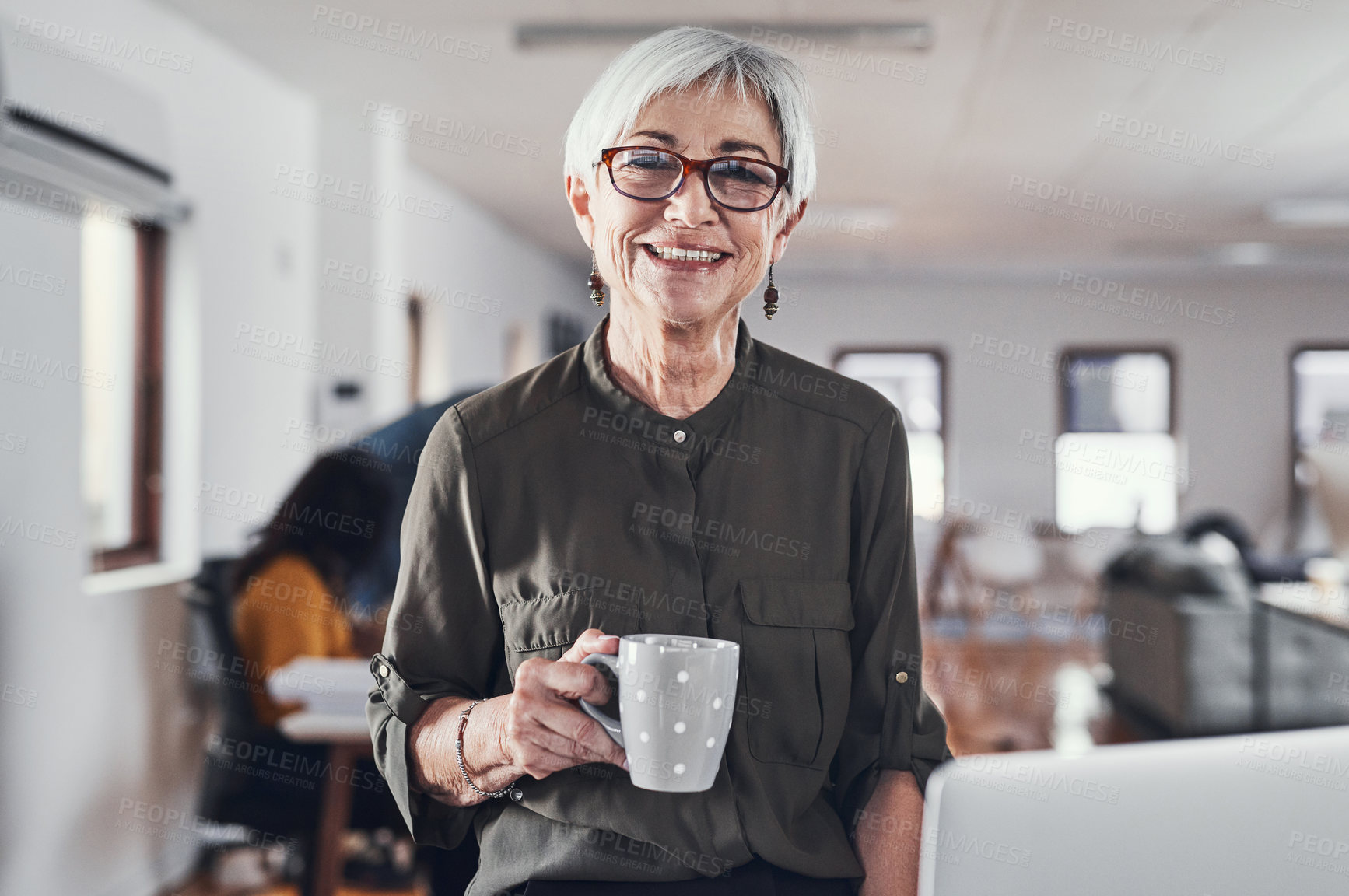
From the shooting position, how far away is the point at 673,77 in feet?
2.79

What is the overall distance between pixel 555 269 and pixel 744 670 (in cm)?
898

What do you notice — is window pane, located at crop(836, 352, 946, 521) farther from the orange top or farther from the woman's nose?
the woman's nose

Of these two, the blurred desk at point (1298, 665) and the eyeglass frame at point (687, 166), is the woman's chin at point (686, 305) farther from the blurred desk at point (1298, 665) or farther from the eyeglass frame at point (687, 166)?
the blurred desk at point (1298, 665)

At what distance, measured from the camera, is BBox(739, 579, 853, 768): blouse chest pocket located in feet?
2.92

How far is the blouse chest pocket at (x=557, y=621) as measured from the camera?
868mm

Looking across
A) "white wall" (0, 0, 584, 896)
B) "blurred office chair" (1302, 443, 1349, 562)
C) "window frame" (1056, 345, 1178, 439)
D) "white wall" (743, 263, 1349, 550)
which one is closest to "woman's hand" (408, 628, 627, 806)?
"white wall" (0, 0, 584, 896)

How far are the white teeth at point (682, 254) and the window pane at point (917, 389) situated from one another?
10.1 metres

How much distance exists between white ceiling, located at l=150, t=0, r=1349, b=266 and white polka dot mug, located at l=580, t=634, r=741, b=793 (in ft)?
10.9

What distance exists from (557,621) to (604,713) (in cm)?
11

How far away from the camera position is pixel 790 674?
902 millimetres

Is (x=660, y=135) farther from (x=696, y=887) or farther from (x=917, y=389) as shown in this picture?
(x=917, y=389)

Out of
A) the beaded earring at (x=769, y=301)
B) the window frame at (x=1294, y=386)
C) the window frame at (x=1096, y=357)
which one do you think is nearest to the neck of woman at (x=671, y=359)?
the beaded earring at (x=769, y=301)

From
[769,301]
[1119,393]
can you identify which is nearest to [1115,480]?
[1119,393]

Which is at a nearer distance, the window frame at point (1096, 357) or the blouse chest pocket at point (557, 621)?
the blouse chest pocket at point (557, 621)
